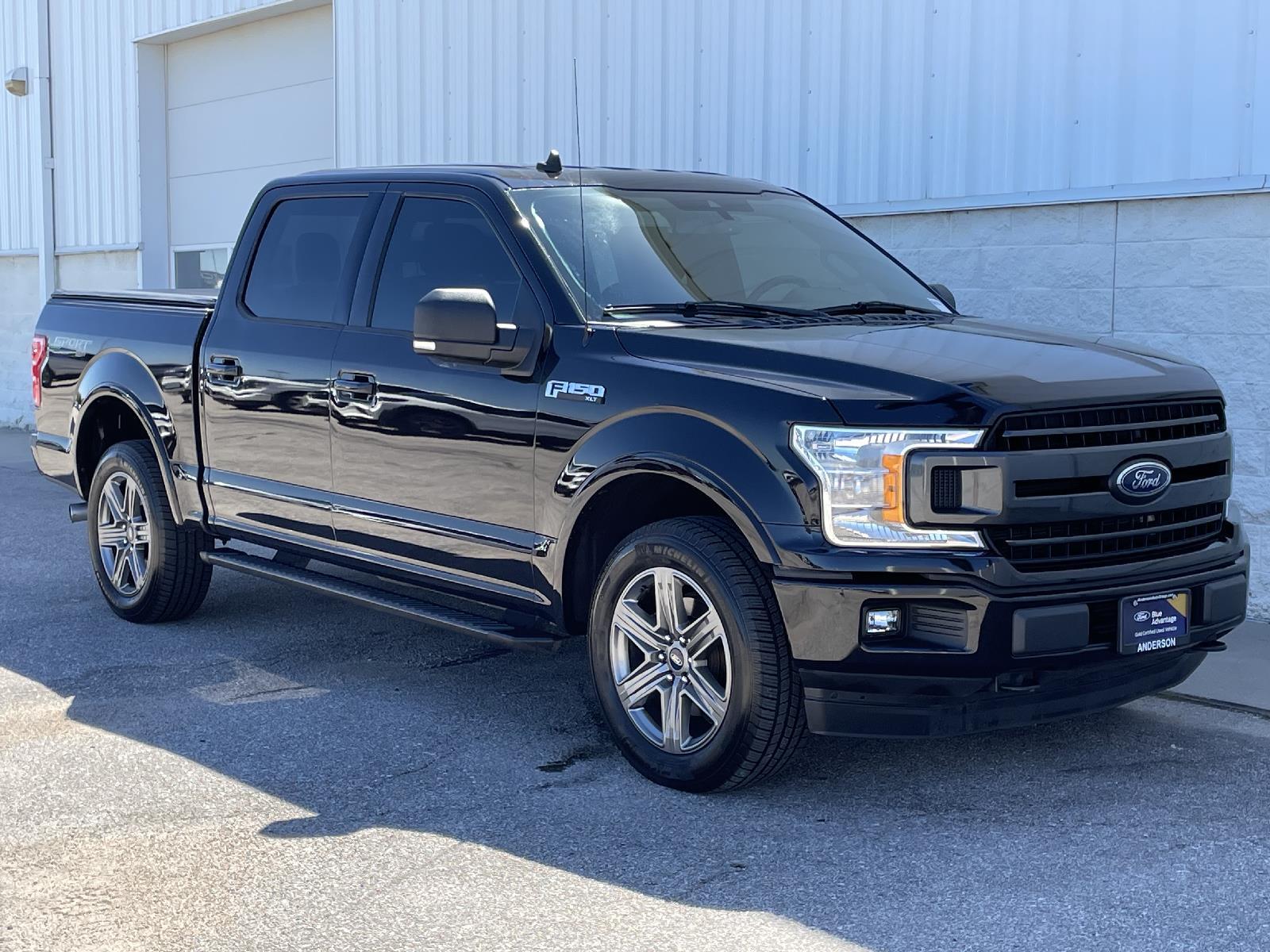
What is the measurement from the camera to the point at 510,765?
5.10 m

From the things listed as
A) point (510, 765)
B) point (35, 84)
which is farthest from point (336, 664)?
point (35, 84)

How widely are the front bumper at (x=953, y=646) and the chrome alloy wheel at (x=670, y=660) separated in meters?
0.34

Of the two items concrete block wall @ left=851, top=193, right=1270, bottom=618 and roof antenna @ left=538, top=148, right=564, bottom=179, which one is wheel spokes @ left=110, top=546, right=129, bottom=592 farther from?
concrete block wall @ left=851, top=193, right=1270, bottom=618

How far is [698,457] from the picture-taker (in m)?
4.63

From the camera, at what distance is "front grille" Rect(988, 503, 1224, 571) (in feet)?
14.3

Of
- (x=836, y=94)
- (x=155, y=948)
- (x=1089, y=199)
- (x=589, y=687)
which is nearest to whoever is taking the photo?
(x=155, y=948)

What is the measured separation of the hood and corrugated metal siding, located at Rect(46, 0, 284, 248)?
12333mm

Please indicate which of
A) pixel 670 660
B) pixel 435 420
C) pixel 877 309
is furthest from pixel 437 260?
pixel 670 660

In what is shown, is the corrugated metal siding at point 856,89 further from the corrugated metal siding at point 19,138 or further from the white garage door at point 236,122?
the corrugated metal siding at point 19,138

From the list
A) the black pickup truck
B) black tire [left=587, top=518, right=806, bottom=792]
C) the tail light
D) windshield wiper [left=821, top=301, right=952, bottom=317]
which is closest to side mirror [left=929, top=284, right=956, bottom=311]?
the black pickup truck

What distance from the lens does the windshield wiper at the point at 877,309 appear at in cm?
561

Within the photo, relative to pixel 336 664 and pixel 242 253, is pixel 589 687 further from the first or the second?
pixel 242 253

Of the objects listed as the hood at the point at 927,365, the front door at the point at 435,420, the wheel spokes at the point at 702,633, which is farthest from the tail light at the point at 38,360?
the wheel spokes at the point at 702,633

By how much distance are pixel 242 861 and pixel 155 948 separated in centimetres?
55
